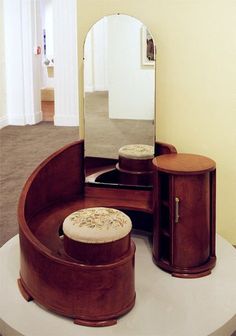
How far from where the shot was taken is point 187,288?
2.15m

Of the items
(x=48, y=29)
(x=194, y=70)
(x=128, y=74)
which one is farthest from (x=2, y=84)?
(x=48, y=29)

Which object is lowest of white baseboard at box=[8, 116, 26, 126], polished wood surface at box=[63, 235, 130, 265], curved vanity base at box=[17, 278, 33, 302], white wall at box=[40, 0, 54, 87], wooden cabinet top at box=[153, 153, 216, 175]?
curved vanity base at box=[17, 278, 33, 302]

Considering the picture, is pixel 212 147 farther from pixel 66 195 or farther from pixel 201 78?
pixel 66 195

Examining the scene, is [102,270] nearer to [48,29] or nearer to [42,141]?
[42,141]

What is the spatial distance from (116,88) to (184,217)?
992 mm

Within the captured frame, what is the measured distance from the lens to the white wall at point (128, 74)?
8.80 ft

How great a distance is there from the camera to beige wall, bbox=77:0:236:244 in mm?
2605

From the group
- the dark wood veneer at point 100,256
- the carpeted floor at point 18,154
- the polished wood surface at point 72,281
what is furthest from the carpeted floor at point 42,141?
the polished wood surface at point 72,281

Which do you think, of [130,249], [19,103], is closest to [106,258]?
[130,249]

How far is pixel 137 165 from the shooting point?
2773mm

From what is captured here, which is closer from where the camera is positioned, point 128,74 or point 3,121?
point 128,74

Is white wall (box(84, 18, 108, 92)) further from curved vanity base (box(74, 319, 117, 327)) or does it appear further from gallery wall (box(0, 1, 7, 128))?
gallery wall (box(0, 1, 7, 128))

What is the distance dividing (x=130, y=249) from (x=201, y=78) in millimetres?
1195

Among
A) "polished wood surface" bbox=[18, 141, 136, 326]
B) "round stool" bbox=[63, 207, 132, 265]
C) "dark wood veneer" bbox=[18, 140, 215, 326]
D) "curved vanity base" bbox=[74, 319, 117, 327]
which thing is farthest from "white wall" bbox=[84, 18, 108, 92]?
"curved vanity base" bbox=[74, 319, 117, 327]
